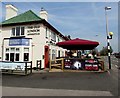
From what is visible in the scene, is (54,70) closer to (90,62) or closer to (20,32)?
(90,62)

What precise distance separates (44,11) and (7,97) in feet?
65.1

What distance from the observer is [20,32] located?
77.9 ft

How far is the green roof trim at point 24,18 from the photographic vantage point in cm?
2389

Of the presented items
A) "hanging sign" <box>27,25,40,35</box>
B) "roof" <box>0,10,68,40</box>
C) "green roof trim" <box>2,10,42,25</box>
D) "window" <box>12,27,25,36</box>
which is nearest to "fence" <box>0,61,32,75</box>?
"hanging sign" <box>27,25,40,35</box>

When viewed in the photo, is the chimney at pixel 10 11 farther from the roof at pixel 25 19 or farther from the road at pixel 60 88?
the road at pixel 60 88

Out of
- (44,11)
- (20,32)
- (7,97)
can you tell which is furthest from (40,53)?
(7,97)

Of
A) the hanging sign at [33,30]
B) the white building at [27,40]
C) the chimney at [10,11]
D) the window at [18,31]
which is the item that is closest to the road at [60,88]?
the white building at [27,40]

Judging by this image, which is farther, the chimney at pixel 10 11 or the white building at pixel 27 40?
the chimney at pixel 10 11

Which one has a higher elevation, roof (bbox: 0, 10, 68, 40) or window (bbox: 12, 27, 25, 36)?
roof (bbox: 0, 10, 68, 40)

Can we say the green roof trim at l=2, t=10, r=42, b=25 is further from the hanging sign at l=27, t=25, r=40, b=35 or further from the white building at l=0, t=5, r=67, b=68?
the hanging sign at l=27, t=25, r=40, b=35

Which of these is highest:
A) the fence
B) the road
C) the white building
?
the white building

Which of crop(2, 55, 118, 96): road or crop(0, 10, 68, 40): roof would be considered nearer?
crop(2, 55, 118, 96): road

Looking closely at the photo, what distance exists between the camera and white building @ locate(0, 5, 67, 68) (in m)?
22.5

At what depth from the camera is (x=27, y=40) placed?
22531mm
